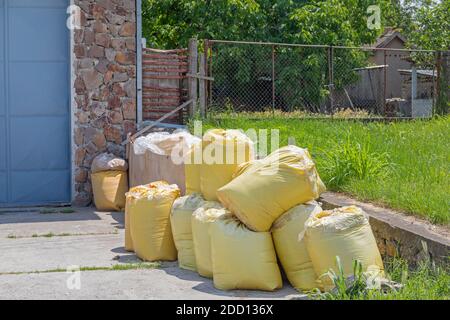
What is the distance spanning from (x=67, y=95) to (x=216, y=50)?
6.28 metres

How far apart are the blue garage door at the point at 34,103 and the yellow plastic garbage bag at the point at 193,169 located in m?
4.92

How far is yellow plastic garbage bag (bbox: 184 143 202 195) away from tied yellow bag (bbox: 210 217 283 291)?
115 centimetres

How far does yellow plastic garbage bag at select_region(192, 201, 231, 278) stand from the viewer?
6.48 meters

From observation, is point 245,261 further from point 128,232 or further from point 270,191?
point 128,232

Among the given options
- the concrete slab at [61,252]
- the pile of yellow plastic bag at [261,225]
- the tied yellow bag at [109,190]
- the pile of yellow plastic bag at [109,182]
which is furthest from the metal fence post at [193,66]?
the pile of yellow plastic bag at [261,225]

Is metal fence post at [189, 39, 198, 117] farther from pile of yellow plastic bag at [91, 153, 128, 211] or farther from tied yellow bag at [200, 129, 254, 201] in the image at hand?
tied yellow bag at [200, 129, 254, 201]

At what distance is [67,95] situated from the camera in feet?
38.7

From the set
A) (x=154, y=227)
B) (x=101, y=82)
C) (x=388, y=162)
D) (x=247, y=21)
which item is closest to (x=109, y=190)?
(x=101, y=82)

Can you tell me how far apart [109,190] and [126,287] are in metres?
5.04

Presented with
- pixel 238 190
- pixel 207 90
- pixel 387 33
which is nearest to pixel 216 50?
pixel 207 90

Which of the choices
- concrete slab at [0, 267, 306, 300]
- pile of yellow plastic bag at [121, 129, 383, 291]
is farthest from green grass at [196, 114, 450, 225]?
concrete slab at [0, 267, 306, 300]

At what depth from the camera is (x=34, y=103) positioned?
11.7 meters

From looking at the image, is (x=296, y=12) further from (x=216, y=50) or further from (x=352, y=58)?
(x=216, y=50)
